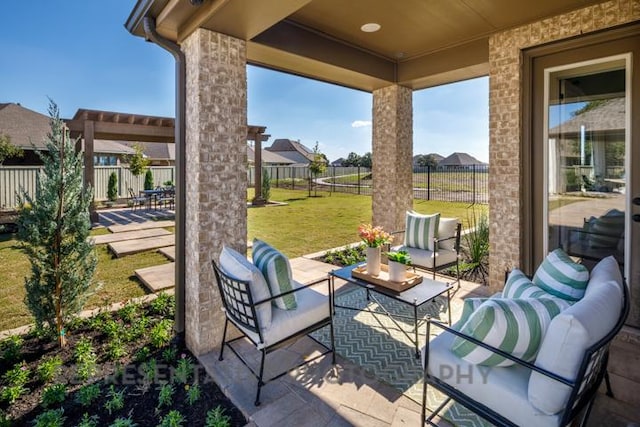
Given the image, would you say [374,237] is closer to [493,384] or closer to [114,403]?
[493,384]

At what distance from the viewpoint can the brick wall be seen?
3.73m

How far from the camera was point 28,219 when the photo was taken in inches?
112

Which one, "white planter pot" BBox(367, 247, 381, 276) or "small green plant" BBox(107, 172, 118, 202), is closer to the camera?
"white planter pot" BBox(367, 247, 381, 276)

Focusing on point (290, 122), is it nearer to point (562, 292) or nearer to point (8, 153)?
point (8, 153)

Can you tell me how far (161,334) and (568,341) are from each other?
304 cm

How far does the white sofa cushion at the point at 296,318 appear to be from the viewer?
238 cm

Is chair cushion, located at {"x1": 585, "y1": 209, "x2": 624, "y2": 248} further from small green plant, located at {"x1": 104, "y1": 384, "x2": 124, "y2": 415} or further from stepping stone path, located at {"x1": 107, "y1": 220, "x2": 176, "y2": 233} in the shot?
stepping stone path, located at {"x1": 107, "y1": 220, "x2": 176, "y2": 233}

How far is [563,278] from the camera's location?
6.96 ft

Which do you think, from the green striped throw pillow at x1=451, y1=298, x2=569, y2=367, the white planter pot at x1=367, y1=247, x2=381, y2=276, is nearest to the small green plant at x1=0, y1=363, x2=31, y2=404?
the white planter pot at x1=367, y1=247, x2=381, y2=276

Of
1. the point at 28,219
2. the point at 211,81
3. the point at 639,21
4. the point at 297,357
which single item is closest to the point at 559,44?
the point at 639,21

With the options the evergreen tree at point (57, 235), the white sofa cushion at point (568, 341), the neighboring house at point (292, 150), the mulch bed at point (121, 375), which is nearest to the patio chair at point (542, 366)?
the white sofa cushion at point (568, 341)

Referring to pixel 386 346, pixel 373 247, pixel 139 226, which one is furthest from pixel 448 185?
pixel 386 346

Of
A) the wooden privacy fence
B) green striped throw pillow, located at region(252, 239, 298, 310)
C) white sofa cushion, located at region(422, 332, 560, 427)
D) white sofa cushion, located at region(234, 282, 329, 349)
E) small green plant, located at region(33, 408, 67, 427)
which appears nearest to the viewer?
white sofa cushion, located at region(422, 332, 560, 427)

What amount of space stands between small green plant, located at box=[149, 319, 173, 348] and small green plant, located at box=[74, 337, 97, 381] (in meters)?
0.44
